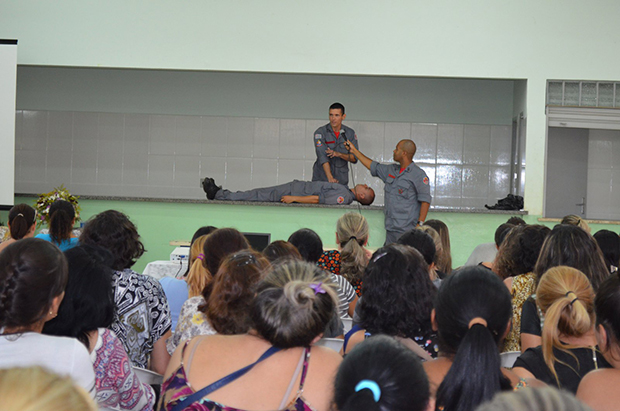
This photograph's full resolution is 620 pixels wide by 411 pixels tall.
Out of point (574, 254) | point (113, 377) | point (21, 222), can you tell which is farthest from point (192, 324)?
point (21, 222)

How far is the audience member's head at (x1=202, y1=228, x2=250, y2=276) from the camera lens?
104 inches

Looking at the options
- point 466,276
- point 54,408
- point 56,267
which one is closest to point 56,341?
point 56,267

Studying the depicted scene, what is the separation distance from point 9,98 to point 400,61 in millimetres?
4300

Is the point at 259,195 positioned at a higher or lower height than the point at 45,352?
higher

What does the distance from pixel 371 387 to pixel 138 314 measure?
1488mm

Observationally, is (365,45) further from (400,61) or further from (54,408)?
(54,408)

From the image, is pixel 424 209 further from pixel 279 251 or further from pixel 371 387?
pixel 371 387

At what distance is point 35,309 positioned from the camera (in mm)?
1604

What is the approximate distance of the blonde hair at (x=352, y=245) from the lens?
3424 mm

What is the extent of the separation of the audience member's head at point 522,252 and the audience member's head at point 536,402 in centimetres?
249

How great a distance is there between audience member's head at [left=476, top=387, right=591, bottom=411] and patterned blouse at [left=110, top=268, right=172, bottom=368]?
1872mm

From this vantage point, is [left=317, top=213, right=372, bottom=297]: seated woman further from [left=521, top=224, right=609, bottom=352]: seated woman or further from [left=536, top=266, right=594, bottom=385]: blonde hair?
[left=536, top=266, right=594, bottom=385]: blonde hair

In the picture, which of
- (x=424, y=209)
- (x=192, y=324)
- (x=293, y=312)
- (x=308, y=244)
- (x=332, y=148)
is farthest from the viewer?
(x=332, y=148)

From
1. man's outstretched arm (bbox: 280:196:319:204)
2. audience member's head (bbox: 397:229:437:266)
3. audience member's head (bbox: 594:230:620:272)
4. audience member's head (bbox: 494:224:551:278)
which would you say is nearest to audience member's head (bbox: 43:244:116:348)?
audience member's head (bbox: 397:229:437:266)
